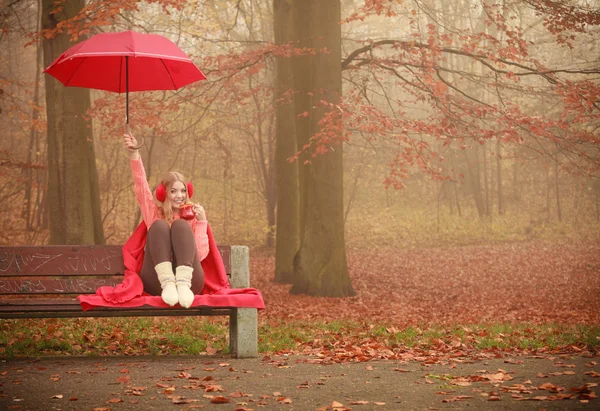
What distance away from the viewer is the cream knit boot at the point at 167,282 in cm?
547

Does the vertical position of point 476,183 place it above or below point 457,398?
above

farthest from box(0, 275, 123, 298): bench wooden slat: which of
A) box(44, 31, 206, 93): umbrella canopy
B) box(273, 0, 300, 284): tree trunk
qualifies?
box(273, 0, 300, 284): tree trunk

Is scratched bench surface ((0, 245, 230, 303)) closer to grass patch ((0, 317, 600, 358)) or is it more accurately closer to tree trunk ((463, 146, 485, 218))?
grass patch ((0, 317, 600, 358))

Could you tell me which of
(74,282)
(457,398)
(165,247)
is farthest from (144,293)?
(457,398)

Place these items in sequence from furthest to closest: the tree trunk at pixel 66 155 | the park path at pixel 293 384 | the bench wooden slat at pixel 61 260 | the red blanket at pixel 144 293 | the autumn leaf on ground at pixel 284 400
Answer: the tree trunk at pixel 66 155
the bench wooden slat at pixel 61 260
the red blanket at pixel 144 293
the autumn leaf on ground at pixel 284 400
the park path at pixel 293 384

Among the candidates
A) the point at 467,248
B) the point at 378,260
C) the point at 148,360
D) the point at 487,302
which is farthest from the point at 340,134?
the point at 467,248

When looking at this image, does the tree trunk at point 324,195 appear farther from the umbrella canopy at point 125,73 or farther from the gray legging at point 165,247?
the gray legging at point 165,247

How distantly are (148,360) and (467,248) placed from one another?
18.6m

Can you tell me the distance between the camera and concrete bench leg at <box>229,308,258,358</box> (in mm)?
5941

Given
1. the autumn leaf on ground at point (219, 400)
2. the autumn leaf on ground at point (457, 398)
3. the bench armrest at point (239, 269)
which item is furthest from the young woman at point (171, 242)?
the autumn leaf on ground at point (457, 398)

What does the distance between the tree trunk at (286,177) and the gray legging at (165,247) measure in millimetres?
8492

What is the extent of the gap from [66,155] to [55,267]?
5.45 metres

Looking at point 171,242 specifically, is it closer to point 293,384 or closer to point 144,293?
point 144,293

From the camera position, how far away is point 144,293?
5809 millimetres
